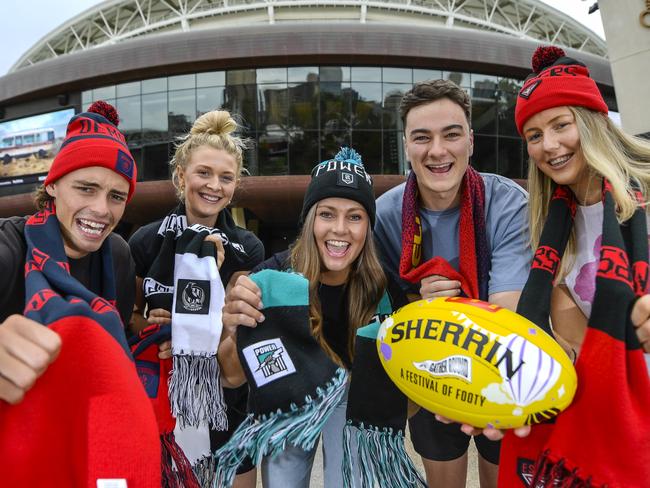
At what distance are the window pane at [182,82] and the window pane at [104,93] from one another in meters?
2.72

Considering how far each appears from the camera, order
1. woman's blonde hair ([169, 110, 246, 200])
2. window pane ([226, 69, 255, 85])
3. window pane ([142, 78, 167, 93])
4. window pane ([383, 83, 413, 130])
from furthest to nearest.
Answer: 1. window pane ([142, 78, 167, 93])
2. window pane ([226, 69, 255, 85])
3. window pane ([383, 83, 413, 130])
4. woman's blonde hair ([169, 110, 246, 200])

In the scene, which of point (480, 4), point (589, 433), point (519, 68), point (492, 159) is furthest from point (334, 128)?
point (480, 4)

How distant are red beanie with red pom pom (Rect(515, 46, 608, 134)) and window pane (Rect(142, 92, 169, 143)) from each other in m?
17.2

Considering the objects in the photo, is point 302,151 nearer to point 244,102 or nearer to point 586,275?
point 244,102

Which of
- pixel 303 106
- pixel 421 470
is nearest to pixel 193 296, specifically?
pixel 421 470

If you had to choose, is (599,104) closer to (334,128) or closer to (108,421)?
(108,421)

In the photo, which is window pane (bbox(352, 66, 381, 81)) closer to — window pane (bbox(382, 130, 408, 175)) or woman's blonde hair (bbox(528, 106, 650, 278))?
window pane (bbox(382, 130, 408, 175))

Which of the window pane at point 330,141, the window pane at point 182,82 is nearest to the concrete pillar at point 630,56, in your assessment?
the window pane at point 330,141

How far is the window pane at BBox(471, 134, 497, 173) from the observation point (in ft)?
57.5

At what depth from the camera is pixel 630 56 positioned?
512 centimetres

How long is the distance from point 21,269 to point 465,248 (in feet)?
7.15

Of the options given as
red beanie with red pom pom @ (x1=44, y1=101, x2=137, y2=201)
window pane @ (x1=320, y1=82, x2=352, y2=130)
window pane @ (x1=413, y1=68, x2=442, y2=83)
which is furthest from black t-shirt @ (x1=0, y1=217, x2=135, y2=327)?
window pane @ (x1=413, y1=68, x2=442, y2=83)

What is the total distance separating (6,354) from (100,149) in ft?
3.65

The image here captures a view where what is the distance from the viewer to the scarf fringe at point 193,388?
2.47m
